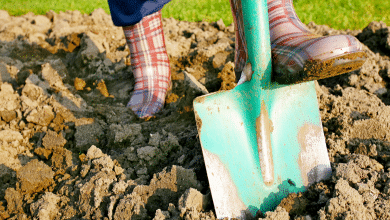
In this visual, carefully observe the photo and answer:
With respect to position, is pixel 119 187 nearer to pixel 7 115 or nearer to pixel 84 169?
pixel 84 169

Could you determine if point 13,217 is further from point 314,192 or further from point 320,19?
point 320,19

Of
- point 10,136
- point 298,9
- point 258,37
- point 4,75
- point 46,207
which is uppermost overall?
point 298,9

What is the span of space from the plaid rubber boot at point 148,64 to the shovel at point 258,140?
73cm

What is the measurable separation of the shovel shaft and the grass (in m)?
1.98

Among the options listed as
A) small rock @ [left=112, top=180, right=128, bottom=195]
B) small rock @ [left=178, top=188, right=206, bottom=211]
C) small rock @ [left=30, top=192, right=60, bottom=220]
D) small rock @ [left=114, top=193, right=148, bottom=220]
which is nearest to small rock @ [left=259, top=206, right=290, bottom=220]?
small rock @ [left=178, top=188, right=206, bottom=211]

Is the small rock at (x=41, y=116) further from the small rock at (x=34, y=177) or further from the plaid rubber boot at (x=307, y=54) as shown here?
the plaid rubber boot at (x=307, y=54)

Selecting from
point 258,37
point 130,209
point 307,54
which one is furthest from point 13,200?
point 307,54

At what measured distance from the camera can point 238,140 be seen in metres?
1.27

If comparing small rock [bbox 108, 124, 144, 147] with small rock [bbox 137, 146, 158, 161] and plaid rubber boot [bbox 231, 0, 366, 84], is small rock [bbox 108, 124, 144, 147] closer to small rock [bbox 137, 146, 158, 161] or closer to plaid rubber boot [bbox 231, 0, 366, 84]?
small rock [bbox 137, 146, 158, 161]

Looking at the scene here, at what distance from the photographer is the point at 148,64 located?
2064mm

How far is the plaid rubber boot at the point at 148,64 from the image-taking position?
1922mm

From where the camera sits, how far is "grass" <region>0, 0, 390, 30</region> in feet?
9.58

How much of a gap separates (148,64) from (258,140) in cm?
110

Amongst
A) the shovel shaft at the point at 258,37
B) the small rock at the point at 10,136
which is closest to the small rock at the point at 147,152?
the shovel shaft at the point at 258,37
